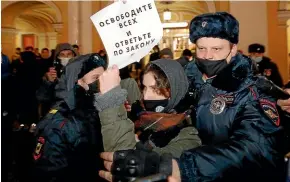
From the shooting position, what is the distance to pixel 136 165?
125 cm

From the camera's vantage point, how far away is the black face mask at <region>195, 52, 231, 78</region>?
1.79 metres

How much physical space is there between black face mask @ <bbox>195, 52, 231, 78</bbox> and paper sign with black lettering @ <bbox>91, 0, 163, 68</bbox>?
28 centimetres

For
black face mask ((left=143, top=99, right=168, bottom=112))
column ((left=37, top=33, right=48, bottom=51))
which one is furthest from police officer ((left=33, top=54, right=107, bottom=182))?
column ((left=37, top=33, right=48, bottom=51))

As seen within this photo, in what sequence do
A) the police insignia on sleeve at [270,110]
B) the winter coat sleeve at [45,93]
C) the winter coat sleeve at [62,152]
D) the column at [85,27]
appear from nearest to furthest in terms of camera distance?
the police insignia on sleeve at [270,110] < the winter coat sleeve at [62,152] < the winter coat sleeve at [45,93] < the column at [85,27]

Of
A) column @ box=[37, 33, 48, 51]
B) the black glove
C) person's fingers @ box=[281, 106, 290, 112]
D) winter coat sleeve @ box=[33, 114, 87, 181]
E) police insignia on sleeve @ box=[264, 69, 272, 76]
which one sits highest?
column @ box=[37, 33, 48, 51]

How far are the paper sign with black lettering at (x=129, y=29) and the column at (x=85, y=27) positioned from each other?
11.3m

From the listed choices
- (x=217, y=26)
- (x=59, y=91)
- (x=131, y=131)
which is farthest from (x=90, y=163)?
(x=217, y=26)

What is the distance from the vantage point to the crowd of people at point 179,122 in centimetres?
139

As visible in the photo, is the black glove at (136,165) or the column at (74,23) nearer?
the black glove at (136,165)

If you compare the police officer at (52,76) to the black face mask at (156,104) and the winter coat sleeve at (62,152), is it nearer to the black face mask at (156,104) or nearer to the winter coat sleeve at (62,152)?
the winter coat sleeve at (62,152)

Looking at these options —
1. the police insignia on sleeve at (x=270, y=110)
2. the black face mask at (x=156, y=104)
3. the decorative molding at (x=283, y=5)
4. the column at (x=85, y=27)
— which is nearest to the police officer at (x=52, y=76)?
the black face mask at (x=156, y=104)

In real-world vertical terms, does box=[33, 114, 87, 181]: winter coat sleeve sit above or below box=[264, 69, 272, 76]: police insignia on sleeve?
below

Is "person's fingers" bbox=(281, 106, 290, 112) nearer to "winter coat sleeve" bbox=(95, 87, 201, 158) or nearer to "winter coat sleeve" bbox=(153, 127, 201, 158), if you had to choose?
"winter coat sleeve" bbox=(153, 127, 201, 158)

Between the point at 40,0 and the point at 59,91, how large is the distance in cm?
1162
